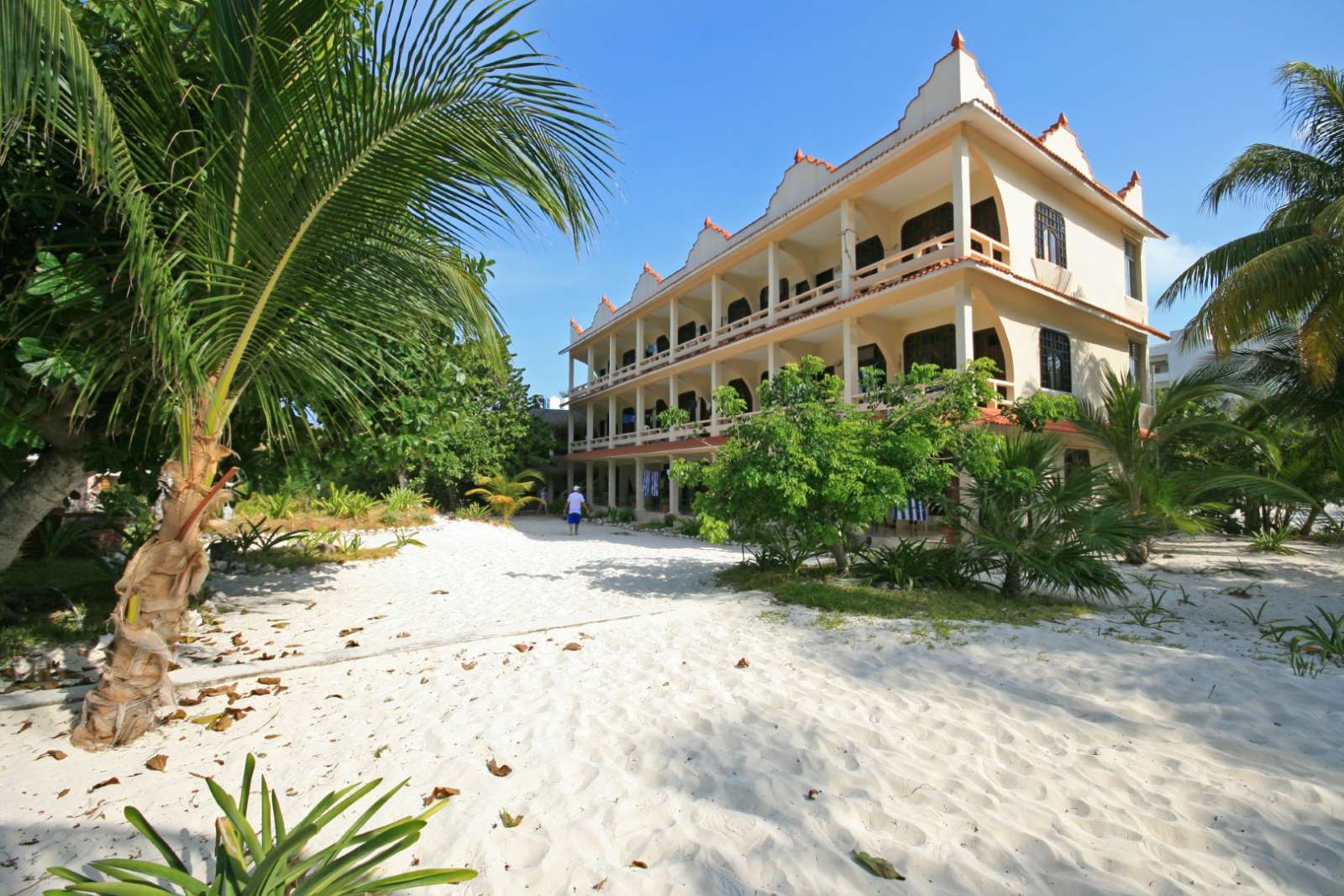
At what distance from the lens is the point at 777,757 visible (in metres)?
3.02

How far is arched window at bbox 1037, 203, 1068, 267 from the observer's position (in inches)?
519

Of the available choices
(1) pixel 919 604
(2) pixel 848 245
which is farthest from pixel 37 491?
(2) pixel 848 245

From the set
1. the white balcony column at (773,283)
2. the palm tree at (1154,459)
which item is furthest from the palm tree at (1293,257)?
the white balcony column at (773,283)

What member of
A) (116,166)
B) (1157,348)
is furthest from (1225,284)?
(1157,348)

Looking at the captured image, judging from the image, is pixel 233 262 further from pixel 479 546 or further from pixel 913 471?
pixel 479 546

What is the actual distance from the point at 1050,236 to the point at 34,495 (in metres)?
17.1

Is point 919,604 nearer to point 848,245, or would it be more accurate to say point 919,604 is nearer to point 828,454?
point 828,454

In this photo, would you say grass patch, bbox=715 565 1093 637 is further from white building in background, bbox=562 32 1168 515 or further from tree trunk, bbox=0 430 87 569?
tree trunk, bbox=0 430 87 569

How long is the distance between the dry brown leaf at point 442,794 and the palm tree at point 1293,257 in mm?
12137

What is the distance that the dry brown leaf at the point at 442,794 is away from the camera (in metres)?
2.72

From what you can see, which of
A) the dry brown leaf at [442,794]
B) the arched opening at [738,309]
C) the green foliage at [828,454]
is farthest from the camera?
the arched opening at [738,309]

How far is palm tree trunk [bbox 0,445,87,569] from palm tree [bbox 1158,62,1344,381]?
46.8 ft

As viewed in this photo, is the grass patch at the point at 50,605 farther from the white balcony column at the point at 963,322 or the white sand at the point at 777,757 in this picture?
the white balcony column at the point at 963,322

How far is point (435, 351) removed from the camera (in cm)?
567
